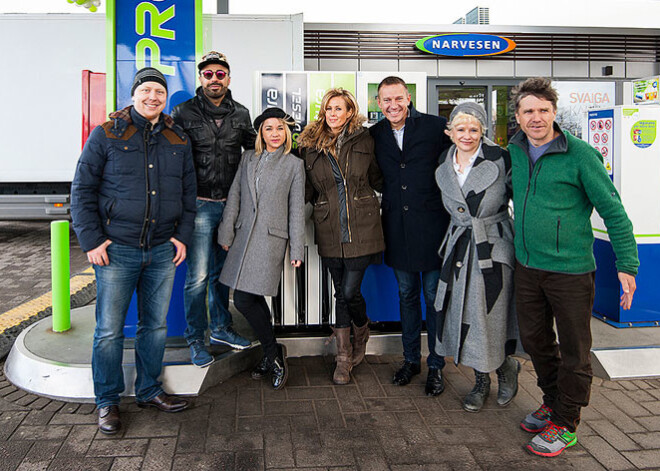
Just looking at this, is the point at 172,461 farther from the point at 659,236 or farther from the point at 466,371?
the point at 659,236

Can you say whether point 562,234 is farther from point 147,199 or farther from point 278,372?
point 147,199

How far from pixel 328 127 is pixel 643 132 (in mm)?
2607

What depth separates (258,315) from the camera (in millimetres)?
3498

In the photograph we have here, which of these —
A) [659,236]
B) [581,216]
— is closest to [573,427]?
[581,216]

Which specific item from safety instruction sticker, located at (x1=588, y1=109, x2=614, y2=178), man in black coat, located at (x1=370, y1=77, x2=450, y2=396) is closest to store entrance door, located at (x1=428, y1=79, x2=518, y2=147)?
safety instruction sticker, located at (x1=588, y1=109, x2=614, y2=178)

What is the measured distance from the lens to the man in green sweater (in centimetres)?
263

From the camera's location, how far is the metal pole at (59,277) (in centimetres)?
421

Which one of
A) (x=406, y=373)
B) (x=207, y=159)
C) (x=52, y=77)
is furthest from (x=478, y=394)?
(x=52, y=77)

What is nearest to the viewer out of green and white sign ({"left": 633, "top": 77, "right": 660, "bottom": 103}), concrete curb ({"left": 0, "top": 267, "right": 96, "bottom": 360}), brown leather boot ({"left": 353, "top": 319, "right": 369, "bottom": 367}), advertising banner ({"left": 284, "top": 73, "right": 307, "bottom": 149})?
brown leather boot ({"left": 353, "top": 319, "right": 369, "bottom": 367})

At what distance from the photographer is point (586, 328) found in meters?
2.73

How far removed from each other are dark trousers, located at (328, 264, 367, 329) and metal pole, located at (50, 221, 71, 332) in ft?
7.03

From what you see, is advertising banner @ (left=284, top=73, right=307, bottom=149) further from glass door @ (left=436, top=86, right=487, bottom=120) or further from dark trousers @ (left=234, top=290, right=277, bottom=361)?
glass door @ (left=436, top=86, right=487, bottom=120)

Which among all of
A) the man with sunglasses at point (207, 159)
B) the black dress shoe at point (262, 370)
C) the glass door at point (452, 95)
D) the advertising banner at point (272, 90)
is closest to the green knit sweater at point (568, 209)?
the man with sunglasses at point (207, 159)

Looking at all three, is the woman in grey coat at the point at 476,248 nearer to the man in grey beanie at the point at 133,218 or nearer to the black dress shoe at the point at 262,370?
the black dress shoe at the point at 262,370
